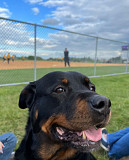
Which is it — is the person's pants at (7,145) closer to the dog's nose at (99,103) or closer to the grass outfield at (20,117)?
the grass outfield at (20,117)

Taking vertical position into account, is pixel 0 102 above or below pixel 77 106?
below

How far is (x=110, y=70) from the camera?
578 inches

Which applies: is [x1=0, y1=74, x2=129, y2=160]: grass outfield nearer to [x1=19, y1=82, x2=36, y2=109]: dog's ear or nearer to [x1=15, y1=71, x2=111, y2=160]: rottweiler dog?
[x1=15, y1=71, x2=111, y2=160]: rottweiler dog

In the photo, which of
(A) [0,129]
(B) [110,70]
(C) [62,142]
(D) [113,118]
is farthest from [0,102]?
(B) [110,70]

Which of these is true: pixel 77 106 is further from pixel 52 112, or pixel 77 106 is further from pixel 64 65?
pixel 64 65

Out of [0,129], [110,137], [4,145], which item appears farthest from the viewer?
[0,129]

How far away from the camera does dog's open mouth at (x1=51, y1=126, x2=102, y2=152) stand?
1.90m

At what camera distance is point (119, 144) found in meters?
2.72

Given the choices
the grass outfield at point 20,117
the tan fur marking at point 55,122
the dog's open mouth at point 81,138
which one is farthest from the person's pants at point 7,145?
the dog's open mouth at point 81,138

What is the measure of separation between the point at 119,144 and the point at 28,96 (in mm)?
1676

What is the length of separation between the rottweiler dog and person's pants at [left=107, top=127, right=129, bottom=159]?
667mm

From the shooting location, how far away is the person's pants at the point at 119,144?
8.68ft

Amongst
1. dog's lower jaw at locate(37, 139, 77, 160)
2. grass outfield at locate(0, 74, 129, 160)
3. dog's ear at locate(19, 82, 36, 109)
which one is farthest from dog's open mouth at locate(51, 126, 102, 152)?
grass outfield at locate(0, 74, 129, 160)

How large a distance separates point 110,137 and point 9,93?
444cm
